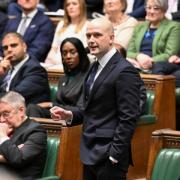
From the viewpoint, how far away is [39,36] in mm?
5641

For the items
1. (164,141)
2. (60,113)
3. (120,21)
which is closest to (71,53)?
(120,21)

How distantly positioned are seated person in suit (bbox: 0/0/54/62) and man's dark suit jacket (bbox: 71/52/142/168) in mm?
2694

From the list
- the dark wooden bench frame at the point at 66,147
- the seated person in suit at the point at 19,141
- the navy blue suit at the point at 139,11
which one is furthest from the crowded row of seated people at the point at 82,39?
the seated person in suit at the point at 19,141

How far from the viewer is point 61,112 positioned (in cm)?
292

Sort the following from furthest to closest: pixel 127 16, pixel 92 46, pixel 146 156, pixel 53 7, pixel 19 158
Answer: pixel 53 7 → pixel 127 16 → pixel 146 156 → pixel 19 158 → pixel 92 46

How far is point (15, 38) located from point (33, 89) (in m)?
0.39

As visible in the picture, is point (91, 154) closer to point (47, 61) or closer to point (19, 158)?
point (19, 158)

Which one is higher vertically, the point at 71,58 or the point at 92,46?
the point at 92,46

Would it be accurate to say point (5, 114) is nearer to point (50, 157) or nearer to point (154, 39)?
point (50, 157)

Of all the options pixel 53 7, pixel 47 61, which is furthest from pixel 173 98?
pixel 53 7

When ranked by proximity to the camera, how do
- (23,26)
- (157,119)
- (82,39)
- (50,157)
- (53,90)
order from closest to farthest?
1. (50,157)
2. (157,119)
3. (53,90)
4. (82,39)
5. (23,26)

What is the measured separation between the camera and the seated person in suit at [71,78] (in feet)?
14.3

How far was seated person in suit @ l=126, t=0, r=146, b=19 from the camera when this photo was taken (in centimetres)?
579

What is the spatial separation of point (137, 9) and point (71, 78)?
5.10 feet
